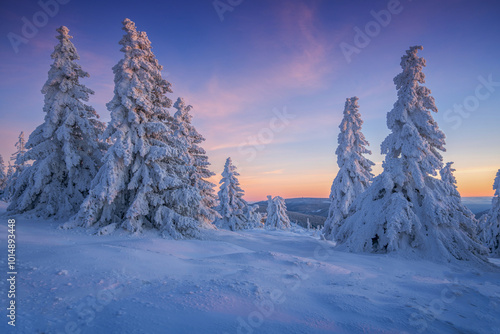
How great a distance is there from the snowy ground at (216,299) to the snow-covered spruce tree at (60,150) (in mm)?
9640

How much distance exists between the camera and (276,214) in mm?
44031

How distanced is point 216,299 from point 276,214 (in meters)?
40.9

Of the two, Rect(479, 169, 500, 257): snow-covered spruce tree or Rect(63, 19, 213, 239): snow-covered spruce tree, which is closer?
Rect(63, 19, 213, 239): snow-covered spruce tree

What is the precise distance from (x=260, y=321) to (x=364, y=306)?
2.04 meters

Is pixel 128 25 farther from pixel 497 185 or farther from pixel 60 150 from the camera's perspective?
pixel 497 185

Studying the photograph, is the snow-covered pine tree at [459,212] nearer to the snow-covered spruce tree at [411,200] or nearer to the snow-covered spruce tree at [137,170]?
the snow-covered spruce tree at [411,200]

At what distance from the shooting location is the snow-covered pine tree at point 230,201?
2855 cm

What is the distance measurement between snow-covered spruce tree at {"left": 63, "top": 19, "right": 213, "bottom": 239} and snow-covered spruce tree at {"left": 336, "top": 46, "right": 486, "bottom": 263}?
30.9 feet

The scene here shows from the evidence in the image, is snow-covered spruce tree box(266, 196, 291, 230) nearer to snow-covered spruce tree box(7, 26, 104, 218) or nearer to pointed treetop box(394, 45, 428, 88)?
snow-covered spruce tree box(7, 26, 104, 218)

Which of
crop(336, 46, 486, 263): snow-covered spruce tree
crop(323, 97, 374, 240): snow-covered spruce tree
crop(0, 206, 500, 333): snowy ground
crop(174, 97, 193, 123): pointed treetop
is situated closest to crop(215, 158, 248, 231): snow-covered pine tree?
crop(174, 97, 193, 123): pointed treetop

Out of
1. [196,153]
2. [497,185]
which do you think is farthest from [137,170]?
[497,185]

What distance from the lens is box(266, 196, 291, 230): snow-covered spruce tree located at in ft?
144

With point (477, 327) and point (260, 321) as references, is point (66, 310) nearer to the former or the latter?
point (260, 321)

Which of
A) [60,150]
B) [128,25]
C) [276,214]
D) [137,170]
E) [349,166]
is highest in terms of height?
[128,25]
